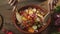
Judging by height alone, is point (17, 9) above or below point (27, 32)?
above

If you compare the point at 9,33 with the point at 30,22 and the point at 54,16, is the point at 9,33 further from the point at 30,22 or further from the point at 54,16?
the point at 54,16

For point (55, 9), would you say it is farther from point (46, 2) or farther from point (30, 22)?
point (30, 22)

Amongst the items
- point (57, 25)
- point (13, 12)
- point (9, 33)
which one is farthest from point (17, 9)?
point (57, 25)

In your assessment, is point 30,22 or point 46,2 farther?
point 46,2

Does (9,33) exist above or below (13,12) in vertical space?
below

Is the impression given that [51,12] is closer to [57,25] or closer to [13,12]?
[57,25]

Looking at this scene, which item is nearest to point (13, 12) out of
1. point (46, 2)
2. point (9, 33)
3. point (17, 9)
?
point (17, 9)

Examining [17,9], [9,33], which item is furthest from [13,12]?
[9,33]
